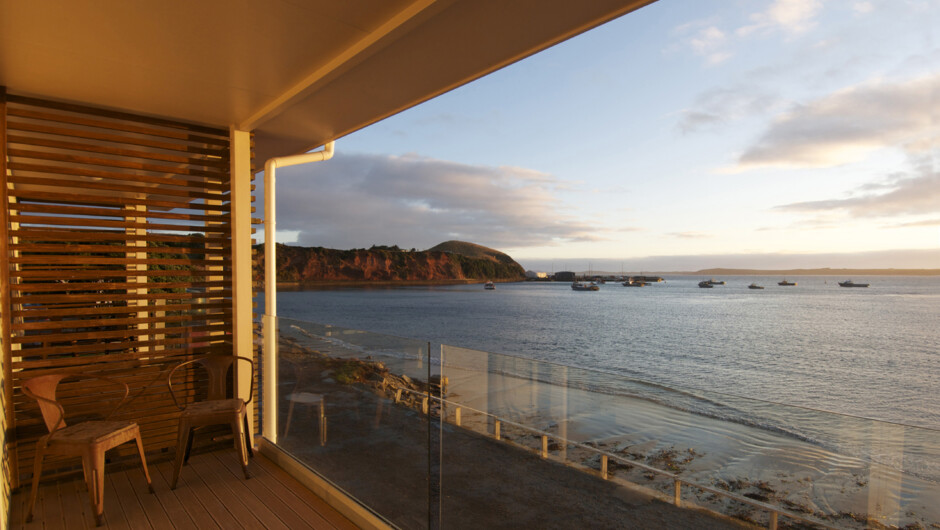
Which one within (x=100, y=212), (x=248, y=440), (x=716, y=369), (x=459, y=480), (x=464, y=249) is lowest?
(x=716, y=369)

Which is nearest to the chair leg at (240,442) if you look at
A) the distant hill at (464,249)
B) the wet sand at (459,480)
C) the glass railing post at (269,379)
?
the glass railing post at (269,379)

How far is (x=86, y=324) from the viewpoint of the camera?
9.90ft

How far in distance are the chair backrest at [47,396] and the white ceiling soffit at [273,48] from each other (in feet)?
5.24

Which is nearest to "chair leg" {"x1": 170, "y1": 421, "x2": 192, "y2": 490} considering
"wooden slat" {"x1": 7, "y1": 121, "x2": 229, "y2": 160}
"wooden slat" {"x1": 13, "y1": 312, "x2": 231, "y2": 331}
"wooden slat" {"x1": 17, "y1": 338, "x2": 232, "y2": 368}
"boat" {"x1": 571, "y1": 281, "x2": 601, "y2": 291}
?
"wooden slat" {"x1": 17, "y1": 338, "x2": 232, "y2": 368}

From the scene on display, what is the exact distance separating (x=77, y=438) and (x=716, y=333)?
4362 cm

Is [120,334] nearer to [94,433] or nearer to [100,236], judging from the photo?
[100,236]

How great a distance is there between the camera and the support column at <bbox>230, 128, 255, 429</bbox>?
3.51 meters

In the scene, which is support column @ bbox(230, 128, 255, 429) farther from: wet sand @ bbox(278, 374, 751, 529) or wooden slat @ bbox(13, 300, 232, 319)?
wet sand @ bbox(278, 374, 751, 529)

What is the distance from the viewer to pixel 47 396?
2.70m

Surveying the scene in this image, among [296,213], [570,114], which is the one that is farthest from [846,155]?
[296,213]

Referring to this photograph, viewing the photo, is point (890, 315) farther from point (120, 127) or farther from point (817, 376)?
point (120, 127)

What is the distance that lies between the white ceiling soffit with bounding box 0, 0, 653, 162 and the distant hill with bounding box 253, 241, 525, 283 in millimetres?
47385

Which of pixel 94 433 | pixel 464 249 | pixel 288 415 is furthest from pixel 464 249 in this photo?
pixel 94 433

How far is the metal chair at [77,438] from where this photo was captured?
8.05 feet
